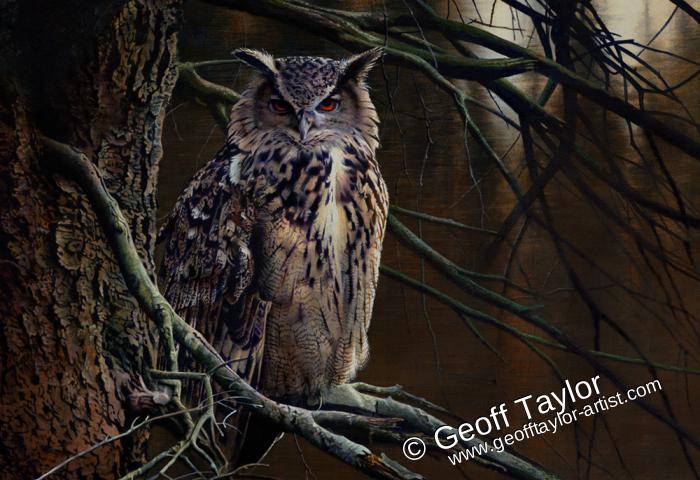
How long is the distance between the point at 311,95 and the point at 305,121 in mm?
56

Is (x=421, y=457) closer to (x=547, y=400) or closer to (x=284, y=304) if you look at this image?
(x=547, y=400)

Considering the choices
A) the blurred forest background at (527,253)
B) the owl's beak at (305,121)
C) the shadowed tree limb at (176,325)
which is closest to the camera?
the shadowed tree limb at (176,325)

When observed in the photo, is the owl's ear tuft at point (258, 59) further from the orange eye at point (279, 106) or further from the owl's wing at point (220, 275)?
the owl's wing at point (220, 275)

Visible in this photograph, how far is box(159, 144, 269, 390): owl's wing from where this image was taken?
143 cm

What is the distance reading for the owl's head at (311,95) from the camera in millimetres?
1432

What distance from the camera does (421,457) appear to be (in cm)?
152

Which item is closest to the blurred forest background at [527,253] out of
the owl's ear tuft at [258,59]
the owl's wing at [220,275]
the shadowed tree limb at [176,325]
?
the owl's ear tuft at [258,59]

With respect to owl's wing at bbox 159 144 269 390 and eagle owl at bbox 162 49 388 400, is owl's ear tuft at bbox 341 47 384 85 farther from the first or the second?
owl's wing at bbox 159 144 269 390

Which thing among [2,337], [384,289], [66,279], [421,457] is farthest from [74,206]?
[421,457]

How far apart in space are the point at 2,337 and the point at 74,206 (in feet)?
0.87

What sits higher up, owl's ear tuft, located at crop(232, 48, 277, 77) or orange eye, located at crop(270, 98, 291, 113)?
owl's ear tuft, located at crop(232, 48, 277, 77)

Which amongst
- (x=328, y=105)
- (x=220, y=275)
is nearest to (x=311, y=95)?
(x=328, y=105)

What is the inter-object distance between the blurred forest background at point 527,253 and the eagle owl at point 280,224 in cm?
8

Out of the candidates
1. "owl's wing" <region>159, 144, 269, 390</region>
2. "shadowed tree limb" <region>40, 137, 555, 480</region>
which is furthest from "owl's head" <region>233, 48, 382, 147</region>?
"shadowed tree limb" <region>40, 137, 555, 480</region>
